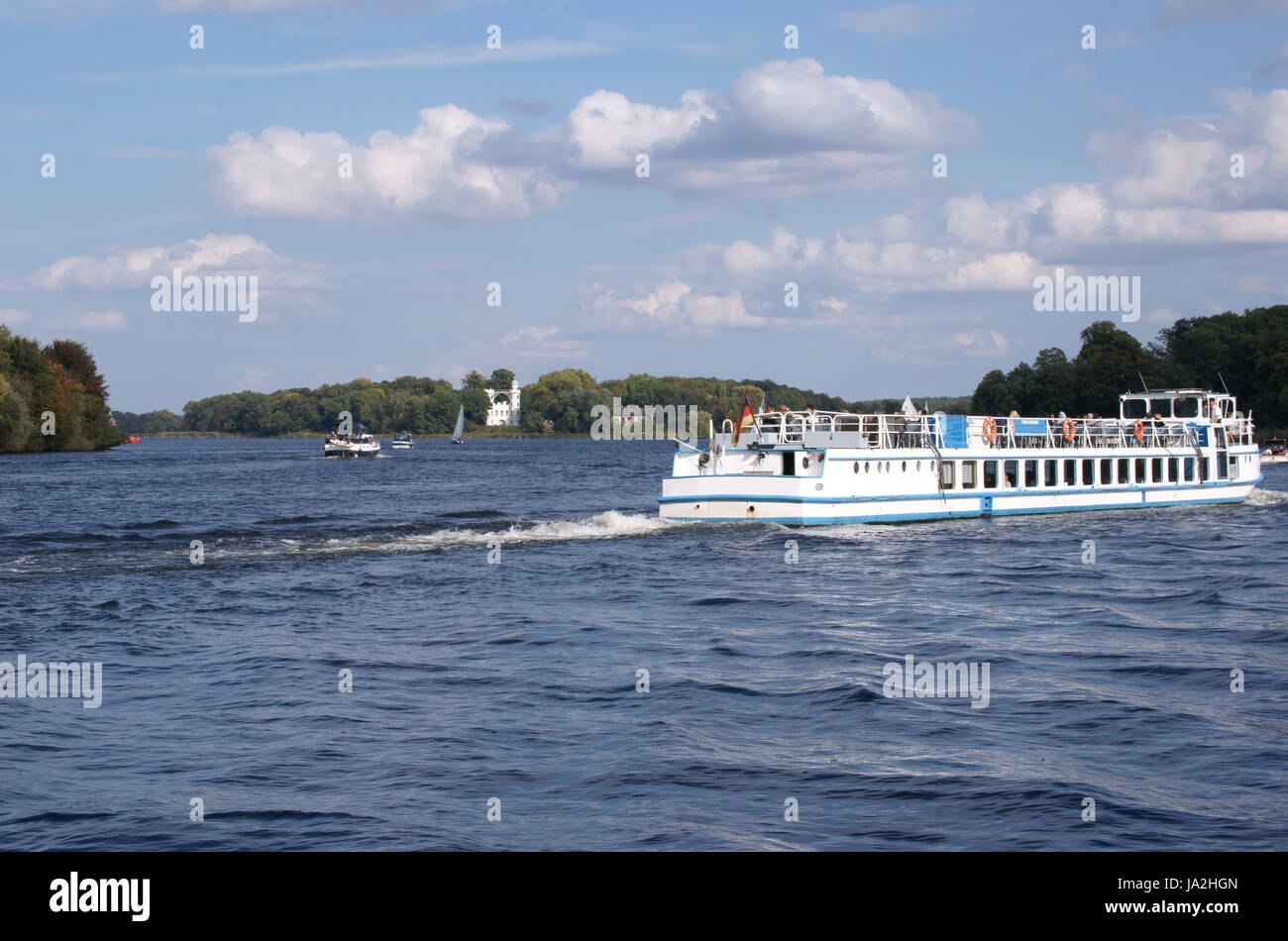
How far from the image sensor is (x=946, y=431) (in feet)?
168

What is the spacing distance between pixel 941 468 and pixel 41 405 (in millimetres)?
144251

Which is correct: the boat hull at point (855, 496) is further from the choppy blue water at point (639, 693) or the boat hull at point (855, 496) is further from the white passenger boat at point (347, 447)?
the white passenger boat at point (347, 447)

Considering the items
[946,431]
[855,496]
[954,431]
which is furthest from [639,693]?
[954,431]

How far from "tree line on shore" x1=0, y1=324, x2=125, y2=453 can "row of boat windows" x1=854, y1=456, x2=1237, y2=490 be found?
12876 cm

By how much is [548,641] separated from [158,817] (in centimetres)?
1213

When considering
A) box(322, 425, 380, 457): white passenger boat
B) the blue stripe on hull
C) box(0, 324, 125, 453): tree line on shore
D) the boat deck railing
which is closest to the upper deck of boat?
the boat deck railing

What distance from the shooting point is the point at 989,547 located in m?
43.0

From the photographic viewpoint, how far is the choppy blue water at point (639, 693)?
533 inches

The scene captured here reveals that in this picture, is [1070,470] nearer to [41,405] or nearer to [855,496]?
[855,496]

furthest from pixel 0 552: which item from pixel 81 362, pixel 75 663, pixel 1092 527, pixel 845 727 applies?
pixel 81 362

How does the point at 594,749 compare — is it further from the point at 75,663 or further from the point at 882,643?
the point at 75,663

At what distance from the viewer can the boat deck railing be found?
4741 centimetres

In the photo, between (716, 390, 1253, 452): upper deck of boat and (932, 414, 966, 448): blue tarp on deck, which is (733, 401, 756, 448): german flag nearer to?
(716, 390, 1253, 452): upper deck of boat

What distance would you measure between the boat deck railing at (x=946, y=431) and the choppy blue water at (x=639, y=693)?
15.7 ft
